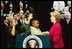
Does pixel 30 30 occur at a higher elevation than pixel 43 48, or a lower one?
Result: higher

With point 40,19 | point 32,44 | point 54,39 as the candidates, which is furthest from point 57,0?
point 32,44

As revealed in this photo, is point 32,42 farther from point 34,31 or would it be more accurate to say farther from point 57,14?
point 57,14

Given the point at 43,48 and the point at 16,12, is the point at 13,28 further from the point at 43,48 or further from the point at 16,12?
the point at 43,48

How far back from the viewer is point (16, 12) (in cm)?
198

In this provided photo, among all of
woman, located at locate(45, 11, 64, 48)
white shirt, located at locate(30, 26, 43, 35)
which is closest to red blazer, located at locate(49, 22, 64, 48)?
woman, located at locate(45, 11, 64, 48)

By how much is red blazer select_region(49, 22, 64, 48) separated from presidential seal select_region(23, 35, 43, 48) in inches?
5.4

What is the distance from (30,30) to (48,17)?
0.76ft

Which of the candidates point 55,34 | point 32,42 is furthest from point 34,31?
point 55,34

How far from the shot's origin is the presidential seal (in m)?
1.98

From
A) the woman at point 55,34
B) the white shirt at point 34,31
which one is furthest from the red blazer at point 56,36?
the white shirt at point 34,31

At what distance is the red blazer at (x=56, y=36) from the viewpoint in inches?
77.0

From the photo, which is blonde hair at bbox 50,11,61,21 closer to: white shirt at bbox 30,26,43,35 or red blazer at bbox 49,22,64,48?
red blazer at bbox 49,22,64,48

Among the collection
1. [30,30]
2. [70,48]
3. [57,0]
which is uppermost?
[57,0]

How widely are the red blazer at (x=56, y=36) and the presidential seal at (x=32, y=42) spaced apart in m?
0.14
